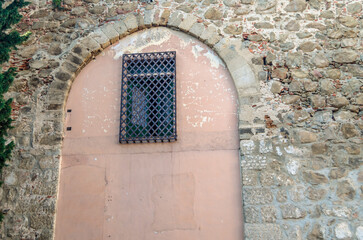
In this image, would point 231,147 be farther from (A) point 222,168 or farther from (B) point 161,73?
(B) point 161,73

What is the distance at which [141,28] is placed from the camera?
538 cm

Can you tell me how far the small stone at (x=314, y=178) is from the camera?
4.36 metres

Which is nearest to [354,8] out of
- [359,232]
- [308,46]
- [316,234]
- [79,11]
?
[308,46]

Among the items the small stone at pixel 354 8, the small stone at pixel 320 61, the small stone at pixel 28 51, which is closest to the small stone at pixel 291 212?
the small stone at pixel 320 61

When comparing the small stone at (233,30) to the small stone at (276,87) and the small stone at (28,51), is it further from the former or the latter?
the small stone at (28,51)

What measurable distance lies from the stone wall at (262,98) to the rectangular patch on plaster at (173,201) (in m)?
0.64

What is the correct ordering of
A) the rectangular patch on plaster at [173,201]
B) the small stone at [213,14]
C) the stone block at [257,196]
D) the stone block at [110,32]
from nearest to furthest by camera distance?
1. the stone block at [257,196]
2. the rectangular patch on plaster at [173,201]
3. the small stone at [213,14]
4. the stone block at [110,32]

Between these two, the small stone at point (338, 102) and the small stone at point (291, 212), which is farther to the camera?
the small stone at point (338, 102)

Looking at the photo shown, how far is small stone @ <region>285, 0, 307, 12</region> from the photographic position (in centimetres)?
514

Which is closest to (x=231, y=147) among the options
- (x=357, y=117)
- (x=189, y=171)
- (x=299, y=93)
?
(x=189, y=171)

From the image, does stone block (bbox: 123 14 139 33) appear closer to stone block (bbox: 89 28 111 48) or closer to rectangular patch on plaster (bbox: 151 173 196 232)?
stone block (bbox: 89 28 111 48)

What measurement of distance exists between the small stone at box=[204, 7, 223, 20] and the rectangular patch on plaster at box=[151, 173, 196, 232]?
2.13 meters

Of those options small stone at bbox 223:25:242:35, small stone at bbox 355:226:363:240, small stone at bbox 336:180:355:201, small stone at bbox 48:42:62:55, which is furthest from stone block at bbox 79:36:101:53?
small stone at bbox 355:226:363:240

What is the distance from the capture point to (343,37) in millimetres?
4957
